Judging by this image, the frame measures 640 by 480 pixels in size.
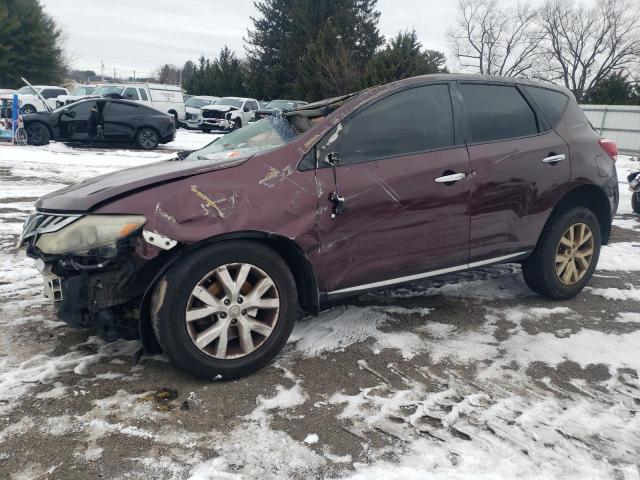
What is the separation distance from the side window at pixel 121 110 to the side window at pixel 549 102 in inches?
536

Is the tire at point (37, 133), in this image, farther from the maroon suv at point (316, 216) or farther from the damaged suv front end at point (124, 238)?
the damaged suv front end at point (124, 238)

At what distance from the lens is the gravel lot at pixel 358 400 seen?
232 cm

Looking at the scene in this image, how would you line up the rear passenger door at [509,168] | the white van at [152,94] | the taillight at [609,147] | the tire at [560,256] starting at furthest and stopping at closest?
the white van at [152,94] < the taillight at [609,147] < the tire at [560,256] < the rear passenger door at [509,168]

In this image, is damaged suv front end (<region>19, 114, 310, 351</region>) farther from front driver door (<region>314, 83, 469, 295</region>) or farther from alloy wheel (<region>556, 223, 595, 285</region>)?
alloy wheel (<region>556, 223, 595, 285</region>)

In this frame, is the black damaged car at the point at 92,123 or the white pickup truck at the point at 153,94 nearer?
the black damaged car at the point at 92,123

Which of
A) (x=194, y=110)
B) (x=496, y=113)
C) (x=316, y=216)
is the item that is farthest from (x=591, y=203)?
(x=194, y=110)

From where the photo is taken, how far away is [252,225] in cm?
293

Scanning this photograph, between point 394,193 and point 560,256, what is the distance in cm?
174

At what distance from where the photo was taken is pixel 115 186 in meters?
2.97

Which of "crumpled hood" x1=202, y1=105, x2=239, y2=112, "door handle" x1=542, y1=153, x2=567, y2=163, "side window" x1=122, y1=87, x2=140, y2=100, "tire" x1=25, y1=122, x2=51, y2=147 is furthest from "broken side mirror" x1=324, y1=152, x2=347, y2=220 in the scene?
"crumpled hood" x1=202, y1=105, x2=239, y2=112

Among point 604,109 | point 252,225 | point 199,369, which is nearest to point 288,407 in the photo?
point 199,369

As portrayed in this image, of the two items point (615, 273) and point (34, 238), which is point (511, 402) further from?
point (615, 273)

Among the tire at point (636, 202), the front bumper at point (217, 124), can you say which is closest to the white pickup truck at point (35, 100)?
the front bumper at point (217, 124)

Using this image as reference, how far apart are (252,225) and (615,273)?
399cm
